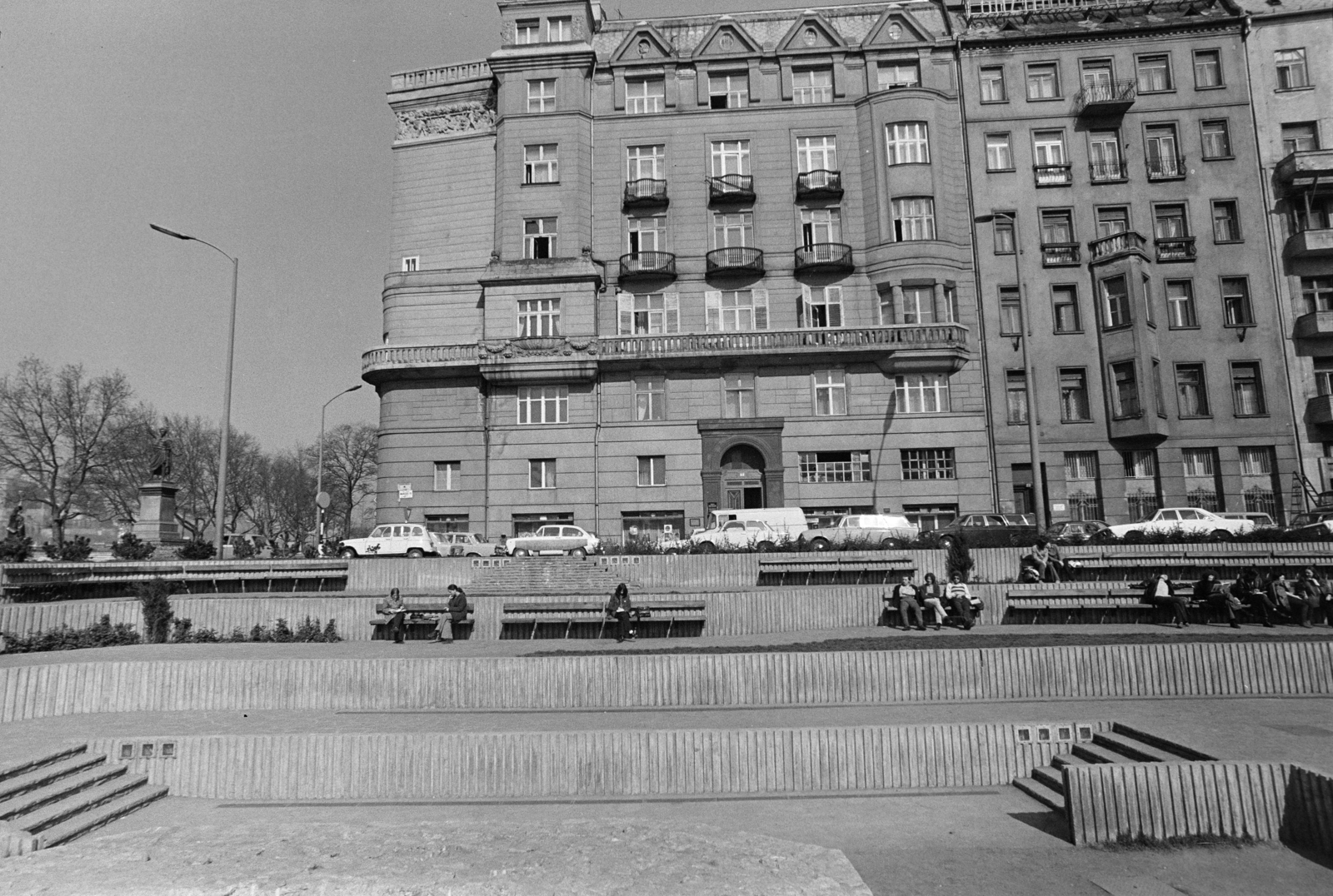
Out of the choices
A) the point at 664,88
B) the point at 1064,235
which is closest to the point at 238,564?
the point at 664,88

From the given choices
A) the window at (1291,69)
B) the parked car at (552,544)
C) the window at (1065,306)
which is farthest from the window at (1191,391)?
the parked car at (552,544)

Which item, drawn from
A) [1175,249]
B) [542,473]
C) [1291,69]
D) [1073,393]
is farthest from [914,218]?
[542,473]

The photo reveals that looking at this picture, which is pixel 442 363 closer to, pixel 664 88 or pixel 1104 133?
pixel 664 88

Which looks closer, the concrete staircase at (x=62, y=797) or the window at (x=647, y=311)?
the concrete staircase at (x=62, y=797)

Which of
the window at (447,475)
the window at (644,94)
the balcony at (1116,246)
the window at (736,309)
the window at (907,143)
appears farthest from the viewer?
the window at (644,94)

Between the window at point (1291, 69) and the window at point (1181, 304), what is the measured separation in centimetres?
1036

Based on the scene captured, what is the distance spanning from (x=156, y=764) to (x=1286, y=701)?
15.1 metres

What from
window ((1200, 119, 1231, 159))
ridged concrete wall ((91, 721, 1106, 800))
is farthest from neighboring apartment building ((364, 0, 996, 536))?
ridged concrete wall ((91, 721, 1106, 800))

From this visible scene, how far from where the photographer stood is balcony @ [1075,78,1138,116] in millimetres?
39000

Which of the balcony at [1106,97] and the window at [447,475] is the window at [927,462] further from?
the window at [447,475]

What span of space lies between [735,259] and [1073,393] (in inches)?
653

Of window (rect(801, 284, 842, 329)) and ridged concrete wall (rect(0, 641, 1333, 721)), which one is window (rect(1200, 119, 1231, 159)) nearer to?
window (rect(801, 284, 842, 329))

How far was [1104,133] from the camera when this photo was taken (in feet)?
131

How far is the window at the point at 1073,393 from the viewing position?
38375 millimetres
